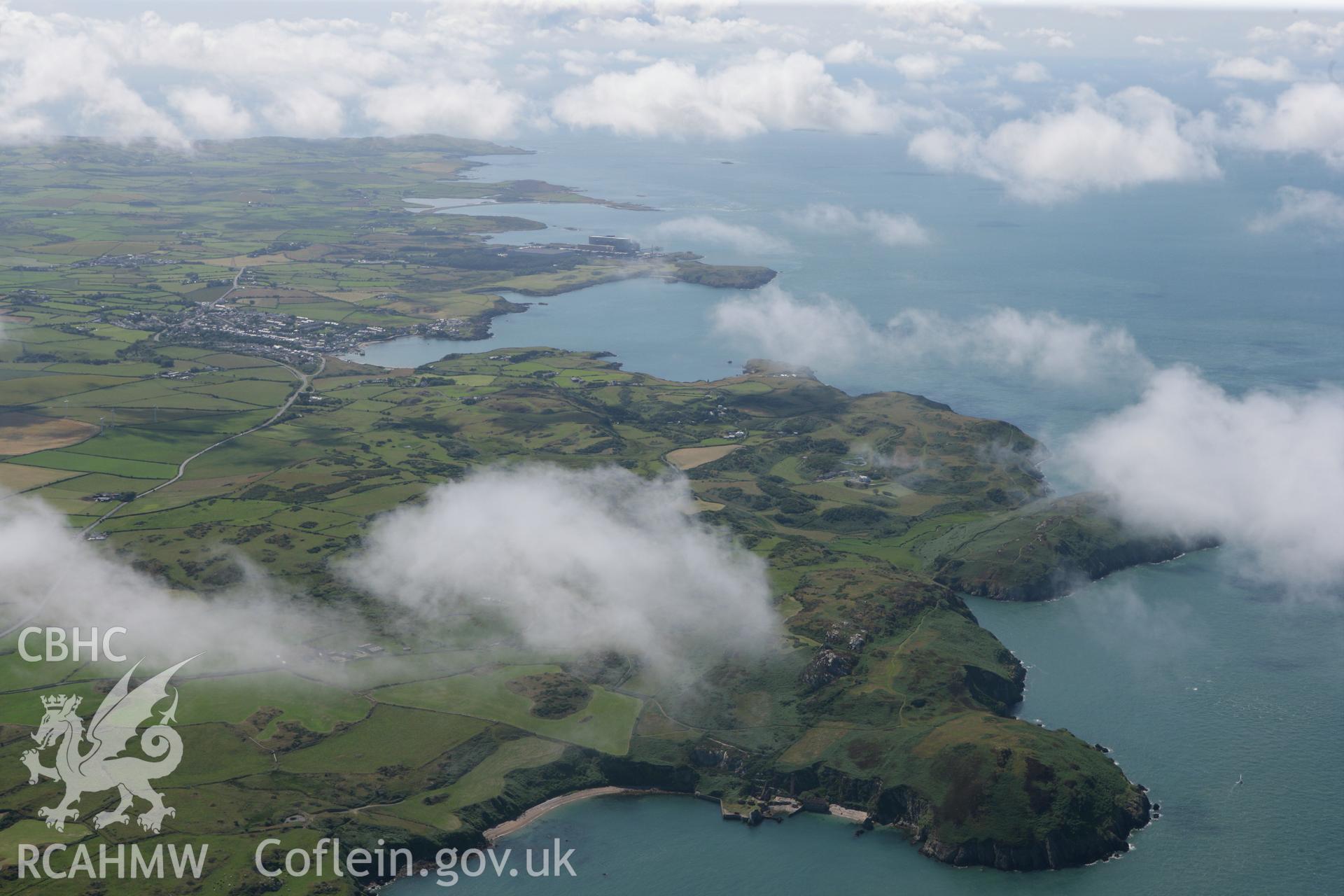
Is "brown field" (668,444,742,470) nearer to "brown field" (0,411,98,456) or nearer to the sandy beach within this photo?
the sandy beach

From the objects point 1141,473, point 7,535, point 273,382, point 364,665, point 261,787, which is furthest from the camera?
point 273,382

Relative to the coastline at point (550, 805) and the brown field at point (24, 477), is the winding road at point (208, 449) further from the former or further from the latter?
the coastline at point (550, 805)

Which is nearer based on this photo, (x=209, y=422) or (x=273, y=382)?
(x=209, y=422)

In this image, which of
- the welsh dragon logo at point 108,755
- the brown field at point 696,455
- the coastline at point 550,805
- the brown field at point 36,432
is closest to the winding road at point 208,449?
the welsh dragon logo at point 108,755

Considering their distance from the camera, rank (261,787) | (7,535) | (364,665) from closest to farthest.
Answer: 1. (261,787)
2. (364,665)
3. (7,535)

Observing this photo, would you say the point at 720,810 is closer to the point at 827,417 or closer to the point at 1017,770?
the point at 1017,770

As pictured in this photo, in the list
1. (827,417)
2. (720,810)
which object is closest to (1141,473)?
(827,417)

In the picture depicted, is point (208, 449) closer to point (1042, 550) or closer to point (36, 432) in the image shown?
point (36, 432)
